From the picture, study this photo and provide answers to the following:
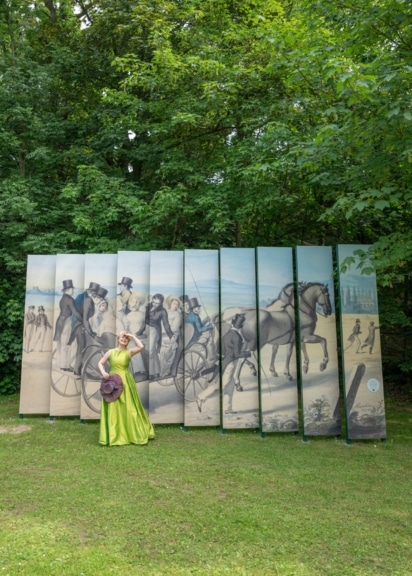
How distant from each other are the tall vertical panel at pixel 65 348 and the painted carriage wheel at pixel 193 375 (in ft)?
6.34

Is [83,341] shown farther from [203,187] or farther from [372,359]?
[372,359]

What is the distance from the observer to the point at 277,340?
718 cm

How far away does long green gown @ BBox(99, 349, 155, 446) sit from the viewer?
644 centimetres

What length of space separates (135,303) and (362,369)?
381 centimetres

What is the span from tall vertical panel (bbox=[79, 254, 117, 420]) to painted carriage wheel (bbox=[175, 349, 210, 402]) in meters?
1.33

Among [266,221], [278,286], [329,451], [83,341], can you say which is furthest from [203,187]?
[329,451]

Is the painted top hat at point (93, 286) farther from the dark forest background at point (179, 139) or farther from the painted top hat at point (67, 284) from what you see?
the dark forest background at point (179, 139)

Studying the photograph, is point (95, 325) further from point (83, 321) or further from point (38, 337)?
point (38, 337)

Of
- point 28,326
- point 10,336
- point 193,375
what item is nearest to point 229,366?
point 193,375

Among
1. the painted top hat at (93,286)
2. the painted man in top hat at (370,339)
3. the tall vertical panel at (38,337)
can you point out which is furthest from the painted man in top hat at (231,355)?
the tall vertical panel at (38,337)

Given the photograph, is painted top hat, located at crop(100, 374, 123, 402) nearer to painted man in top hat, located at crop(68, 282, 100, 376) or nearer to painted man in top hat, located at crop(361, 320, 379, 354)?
painted man in top hat, located at crop(68, 282, 100, 376)

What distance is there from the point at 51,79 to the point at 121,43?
79.7 inches

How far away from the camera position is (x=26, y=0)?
12.2m

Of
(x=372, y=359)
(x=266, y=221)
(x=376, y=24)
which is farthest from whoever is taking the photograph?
(x=266, y=221)
